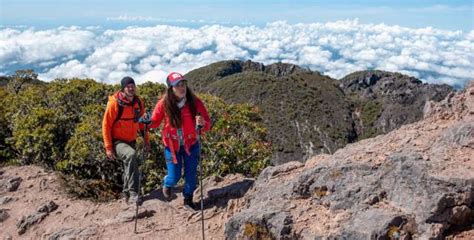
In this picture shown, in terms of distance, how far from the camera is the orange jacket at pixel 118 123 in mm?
8398

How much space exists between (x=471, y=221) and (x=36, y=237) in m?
7.75

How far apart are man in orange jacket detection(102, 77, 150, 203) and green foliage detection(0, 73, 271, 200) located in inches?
75.4

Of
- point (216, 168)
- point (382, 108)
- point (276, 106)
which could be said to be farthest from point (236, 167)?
point (382, 108)

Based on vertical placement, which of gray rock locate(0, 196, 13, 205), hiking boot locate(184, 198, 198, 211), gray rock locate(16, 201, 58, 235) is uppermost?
hiking boot locate(184, 198, 198, 211)

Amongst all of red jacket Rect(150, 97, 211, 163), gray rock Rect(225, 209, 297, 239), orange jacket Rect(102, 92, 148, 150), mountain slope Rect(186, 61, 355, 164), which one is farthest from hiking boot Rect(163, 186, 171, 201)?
mountain slope Rect(186, 61, 355, 164)

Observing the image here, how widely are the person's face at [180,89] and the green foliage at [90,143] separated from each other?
12.7 feet

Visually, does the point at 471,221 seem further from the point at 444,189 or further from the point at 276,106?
the point at 276,106

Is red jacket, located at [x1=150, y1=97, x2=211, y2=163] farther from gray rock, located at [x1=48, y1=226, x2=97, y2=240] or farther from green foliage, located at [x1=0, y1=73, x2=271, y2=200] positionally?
green foliage, located at [x1=0, y1=73, x2=271, y2=200]

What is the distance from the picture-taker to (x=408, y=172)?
5.77 meters

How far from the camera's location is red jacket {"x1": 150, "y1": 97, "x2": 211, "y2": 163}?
307 inches

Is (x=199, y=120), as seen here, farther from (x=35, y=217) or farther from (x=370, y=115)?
(x=370, y=115)

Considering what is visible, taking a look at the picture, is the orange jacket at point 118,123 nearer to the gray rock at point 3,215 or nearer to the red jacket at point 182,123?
the red jacket at point 182,123

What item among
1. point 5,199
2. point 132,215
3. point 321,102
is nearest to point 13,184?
point 5,199

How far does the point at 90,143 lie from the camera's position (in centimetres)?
1126
